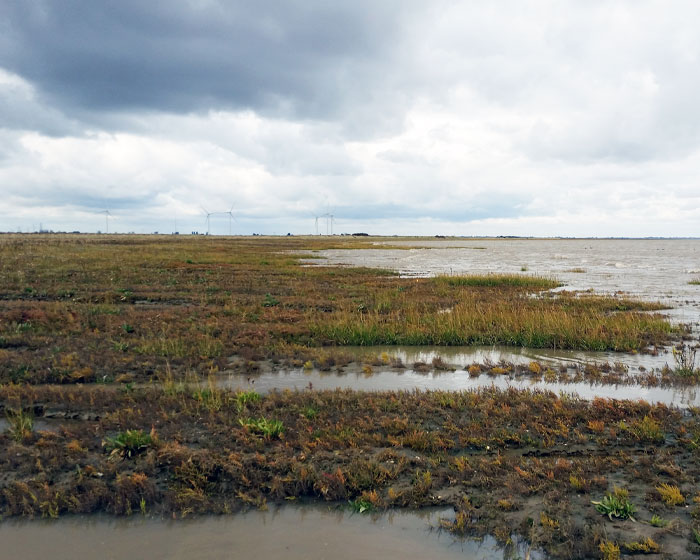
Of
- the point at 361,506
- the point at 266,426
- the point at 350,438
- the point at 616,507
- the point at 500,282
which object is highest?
the point at 500,282

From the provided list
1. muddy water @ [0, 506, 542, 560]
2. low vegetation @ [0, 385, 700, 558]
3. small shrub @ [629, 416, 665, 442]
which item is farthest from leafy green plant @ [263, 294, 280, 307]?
small shrub @ [629, 416, 665, 442]

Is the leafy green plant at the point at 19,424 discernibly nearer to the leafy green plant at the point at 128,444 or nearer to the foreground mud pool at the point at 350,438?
the foreground mud pool at the point at 350,438

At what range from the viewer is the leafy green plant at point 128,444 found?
7.97 meters

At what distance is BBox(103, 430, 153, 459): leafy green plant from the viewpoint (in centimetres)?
797

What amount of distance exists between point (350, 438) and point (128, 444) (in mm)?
3904

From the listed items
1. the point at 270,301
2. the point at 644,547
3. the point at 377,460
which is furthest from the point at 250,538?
the point at 270,301

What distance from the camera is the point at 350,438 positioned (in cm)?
850

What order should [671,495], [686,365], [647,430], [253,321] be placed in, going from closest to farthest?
[671,495], [647,430], [686,365], [253,321]

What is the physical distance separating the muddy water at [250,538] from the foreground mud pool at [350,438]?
3 centimetres

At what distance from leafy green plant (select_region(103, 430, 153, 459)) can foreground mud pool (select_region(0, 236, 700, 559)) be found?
0.14ft

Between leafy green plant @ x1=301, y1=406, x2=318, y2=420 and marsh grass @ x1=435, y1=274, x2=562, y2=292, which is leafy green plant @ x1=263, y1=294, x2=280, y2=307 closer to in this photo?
marsh grass @ x1=435, y1=274, x2=562, y2=292

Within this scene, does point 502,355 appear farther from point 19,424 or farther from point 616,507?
point 19,424

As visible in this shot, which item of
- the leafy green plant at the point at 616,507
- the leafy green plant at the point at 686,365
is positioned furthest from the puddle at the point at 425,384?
the leafy green plant at the point at 616,507

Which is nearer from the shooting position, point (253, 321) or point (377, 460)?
point (377, 460)
